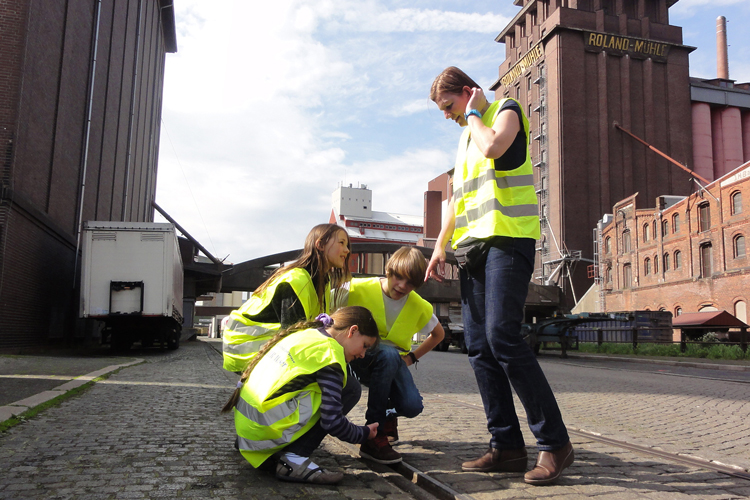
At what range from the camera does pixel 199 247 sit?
41.7 metres

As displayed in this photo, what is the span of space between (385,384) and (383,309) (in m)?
0.53

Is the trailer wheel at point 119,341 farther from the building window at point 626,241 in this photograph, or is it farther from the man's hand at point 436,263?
the building window at point 626,241

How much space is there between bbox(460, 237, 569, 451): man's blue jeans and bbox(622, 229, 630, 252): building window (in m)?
42.9

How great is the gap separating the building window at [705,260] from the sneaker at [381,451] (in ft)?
120

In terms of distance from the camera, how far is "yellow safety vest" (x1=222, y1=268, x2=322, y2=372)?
3.37 m

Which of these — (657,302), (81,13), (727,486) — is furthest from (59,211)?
(657,302)

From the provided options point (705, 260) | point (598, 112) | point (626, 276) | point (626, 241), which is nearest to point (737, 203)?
point (705, 260)

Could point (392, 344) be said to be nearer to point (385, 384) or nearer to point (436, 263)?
point (385, 384)

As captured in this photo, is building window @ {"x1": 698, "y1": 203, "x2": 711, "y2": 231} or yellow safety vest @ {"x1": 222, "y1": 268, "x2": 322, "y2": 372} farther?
building window @ {"x1": 698, "y1": 203, "x2": 711, "y2": 231}

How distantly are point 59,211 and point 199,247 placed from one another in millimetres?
23247

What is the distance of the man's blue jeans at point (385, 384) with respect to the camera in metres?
3.53

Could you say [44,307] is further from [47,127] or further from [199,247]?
[199,247]

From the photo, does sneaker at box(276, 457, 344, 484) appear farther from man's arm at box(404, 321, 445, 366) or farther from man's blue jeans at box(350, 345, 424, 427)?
man's arm at box(404, 321, 445, 366)

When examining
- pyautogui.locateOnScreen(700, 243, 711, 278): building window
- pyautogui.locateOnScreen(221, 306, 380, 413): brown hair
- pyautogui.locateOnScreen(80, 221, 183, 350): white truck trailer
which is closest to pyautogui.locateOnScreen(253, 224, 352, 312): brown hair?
pyautogui.locateOnScreen(221, 306, 380, 413): brown hair
